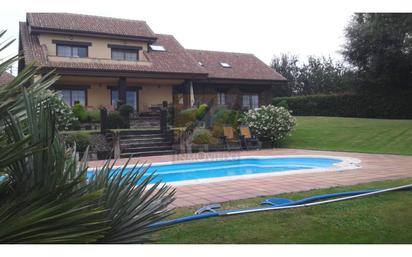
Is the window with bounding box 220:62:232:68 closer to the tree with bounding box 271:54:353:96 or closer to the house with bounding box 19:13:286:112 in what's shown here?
the house with bounding box 19:13:286:112

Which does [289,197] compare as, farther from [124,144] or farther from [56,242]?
[124,144]

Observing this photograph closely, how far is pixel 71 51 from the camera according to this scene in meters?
20.3

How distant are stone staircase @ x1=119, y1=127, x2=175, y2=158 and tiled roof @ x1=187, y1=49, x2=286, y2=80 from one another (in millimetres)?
8594

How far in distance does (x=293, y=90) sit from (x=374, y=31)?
2089cm

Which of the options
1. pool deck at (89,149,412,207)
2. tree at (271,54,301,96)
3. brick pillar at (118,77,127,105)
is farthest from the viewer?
tree at (271,54,301,96)

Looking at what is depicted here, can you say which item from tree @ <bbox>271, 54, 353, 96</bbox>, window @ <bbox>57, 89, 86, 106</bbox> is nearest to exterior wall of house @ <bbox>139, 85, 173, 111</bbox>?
window @ <bbox>57, 89, 86, 106</bbox>

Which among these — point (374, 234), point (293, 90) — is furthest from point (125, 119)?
point (293, 90)

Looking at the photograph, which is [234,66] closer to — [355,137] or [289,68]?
[355,137]

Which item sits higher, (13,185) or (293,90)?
(293,90)

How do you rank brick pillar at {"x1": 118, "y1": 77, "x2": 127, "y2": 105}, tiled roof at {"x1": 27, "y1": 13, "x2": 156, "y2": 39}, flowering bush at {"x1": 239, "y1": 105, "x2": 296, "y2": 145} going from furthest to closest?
tiled roof at {"x1": 27, "y1": 13, "x2": 156, "y2": 39}
brick pillar at {"x1": 118, "y1": 77, "x2": 127, "y2": 105}
flowering bush at {"x1": 239, "y1": 105, "x2": 296, "y2": 145}

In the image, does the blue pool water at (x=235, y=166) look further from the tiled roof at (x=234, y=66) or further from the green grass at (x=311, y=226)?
the tiled roof at (x=234, y=66)

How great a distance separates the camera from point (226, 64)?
2538cm

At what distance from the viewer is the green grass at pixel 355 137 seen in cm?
1490

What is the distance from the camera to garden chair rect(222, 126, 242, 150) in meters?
15.4
